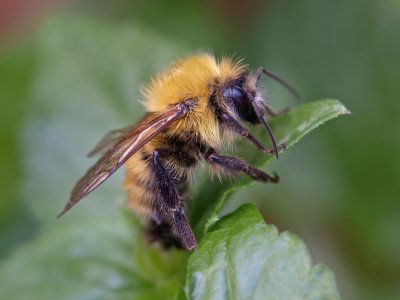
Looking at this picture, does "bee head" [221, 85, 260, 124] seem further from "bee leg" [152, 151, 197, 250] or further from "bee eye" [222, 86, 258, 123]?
"bee leg" [152, 151, 197, 250]

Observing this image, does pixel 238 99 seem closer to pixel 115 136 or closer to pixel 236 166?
pixel 236 166

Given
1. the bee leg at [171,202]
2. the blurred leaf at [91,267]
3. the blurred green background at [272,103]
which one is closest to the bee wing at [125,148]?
the bee leg at [171,202]

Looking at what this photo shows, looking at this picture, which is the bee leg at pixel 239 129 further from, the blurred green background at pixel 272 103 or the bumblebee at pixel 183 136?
the blurred green background at pixel 272 103

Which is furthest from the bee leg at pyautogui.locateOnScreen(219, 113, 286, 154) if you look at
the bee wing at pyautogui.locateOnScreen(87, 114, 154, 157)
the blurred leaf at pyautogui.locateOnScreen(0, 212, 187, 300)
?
the blurred leaf at pyautogui.locateOnScreen(0, 212, 187, 300)

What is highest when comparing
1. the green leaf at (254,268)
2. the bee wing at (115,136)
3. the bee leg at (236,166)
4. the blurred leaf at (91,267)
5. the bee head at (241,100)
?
the bee head at (241,100)

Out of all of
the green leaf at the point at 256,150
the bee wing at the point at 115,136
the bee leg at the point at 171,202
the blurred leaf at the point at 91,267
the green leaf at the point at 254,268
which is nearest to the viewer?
the green leaf at the point at 254,268

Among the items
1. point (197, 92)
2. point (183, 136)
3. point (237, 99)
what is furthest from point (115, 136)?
point (237, 99)
